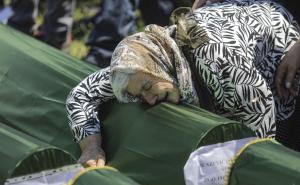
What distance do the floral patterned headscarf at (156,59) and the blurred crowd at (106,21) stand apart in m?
1.21

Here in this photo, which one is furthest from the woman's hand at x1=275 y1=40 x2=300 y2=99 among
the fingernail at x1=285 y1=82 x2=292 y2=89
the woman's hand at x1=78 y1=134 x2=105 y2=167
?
the woman's hand at x1=78 y1=134 x2=105 y2=167

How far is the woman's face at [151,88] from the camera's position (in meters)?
1.81

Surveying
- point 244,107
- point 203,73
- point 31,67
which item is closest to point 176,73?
point 203,73

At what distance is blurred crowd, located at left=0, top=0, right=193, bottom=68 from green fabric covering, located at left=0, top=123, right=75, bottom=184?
1.55m

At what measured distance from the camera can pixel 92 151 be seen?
6.33 feet

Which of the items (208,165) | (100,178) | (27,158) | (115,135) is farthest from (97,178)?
(115,135)

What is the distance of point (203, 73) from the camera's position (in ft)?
6.07

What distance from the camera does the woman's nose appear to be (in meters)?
1.86

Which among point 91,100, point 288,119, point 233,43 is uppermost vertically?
point 233,43

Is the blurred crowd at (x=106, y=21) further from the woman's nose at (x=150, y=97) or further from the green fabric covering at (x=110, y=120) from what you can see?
the woman's nose at (x=150, y=97)

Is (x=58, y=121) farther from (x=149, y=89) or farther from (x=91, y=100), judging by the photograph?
(x=149, y=89)

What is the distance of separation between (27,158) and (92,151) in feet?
1.28

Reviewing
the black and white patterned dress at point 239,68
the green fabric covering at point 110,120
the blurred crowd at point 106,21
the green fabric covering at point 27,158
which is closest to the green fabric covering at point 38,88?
the green fabric covering at point 110,120

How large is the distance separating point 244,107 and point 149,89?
9.6 inches
